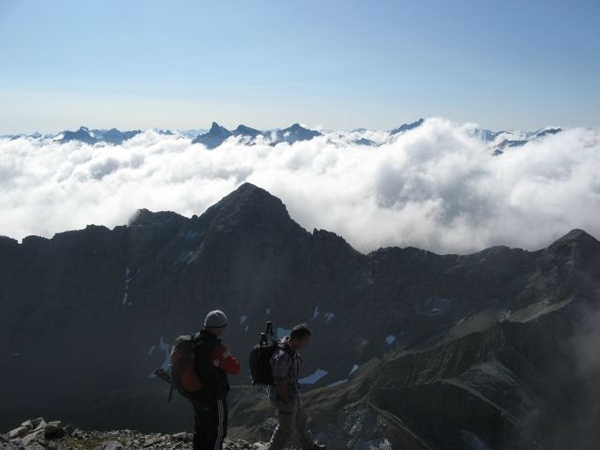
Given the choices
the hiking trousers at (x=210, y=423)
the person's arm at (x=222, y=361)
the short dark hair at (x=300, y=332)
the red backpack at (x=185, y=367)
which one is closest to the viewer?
the person's arm at (x=222, y=361)

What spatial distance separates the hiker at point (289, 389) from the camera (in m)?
19.6

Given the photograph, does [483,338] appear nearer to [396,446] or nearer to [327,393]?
[327,393]

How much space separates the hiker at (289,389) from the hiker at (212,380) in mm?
1716

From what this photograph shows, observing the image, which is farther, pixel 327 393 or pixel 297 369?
pixel 327 393

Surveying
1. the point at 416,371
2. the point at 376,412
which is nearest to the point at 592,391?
the point at 416,371

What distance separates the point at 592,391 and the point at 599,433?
14.9m

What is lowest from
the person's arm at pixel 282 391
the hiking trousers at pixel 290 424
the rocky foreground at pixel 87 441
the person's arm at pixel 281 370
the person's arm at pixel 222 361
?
the rocky foreground at pixel 87 441

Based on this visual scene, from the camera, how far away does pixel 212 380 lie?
61.4ft

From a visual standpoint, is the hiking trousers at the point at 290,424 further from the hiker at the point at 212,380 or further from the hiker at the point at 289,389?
the hiker at the point at 212,380

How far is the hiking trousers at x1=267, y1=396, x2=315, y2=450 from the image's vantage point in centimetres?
2039

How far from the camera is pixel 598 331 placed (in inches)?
6722

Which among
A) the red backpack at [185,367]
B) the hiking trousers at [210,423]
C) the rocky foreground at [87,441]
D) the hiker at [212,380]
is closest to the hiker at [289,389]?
the hiker at [212,380]

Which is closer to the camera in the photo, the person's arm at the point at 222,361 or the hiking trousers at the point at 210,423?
the person's arm at the point at 222,361

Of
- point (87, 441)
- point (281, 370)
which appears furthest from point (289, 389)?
point (87, 441)
